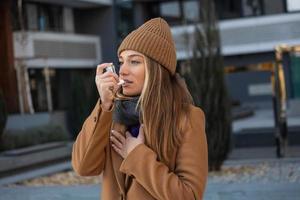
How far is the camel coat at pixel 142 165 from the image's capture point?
92.2 inches

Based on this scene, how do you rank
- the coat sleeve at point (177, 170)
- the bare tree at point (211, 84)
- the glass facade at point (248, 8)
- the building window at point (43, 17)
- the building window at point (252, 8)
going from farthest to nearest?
the building window at point (252, 8) → the glass facade at point (248, 8) → the building window at point (43, 17) → the bare tree at point (211, 84) → the coat sleeve at point (177, 170)

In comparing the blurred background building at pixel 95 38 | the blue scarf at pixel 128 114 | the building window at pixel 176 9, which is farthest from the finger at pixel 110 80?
the building window at pixel 176 9

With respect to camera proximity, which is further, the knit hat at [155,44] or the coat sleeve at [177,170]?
the knit hat at [155,44]

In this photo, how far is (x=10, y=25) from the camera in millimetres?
26172

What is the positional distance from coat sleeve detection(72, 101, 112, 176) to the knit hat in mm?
268

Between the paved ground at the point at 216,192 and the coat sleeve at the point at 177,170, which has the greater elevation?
the coat sleeve at the point at 177,170

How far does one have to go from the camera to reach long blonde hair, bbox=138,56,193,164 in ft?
7.95

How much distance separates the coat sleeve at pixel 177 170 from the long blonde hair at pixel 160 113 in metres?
0.04

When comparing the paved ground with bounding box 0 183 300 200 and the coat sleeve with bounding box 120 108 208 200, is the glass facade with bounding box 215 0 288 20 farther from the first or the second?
the coat sleeve with bounding box 120 108 208 200

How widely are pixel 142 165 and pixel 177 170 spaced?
0.14m

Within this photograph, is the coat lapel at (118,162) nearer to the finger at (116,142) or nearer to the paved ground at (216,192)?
the finger at (116,142)

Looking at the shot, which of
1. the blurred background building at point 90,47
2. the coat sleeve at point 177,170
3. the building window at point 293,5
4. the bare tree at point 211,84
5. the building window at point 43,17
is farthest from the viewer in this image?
the building window at point 293,5

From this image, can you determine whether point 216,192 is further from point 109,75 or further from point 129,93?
point 109,75

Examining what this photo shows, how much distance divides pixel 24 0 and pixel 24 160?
53.0ft
